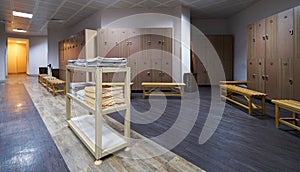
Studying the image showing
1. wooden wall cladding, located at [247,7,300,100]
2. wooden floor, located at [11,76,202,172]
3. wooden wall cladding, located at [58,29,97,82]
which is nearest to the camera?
wooden floor, located at [11,76,202,172]

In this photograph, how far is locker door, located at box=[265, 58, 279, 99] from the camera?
405 centimetres

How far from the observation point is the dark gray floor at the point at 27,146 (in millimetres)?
1679

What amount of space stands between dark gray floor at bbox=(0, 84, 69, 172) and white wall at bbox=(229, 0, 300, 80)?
5.53m

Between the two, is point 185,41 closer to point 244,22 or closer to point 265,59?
point 244,22

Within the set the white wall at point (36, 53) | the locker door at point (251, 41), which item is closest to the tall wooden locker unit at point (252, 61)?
the locker door at point (251, 41)

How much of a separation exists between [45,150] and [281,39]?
4.41 meters

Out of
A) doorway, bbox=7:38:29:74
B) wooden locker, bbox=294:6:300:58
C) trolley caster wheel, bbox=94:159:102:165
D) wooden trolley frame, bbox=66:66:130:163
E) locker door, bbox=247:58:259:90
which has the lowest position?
trolley caster wheel, bbox=94:159:102:165

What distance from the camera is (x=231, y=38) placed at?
721 cm

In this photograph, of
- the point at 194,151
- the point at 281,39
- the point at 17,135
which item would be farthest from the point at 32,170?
the point at 281,39

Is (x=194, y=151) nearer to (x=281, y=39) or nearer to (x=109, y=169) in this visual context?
A: (x=109, y=169)

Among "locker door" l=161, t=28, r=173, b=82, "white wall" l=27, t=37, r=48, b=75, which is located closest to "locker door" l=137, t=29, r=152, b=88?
"locker door" l=161, t=28, r=173, b=82

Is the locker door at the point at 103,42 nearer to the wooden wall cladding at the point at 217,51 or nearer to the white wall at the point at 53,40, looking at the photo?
the wooden wall cladding at the point at 217,51

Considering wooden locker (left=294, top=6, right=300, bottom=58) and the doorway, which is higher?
the doorway

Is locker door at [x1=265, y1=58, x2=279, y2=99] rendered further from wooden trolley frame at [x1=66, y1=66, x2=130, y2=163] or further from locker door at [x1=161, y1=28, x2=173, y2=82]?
wooden trolley frame at [x1=66, y1=66, x2=130, y2=163]
